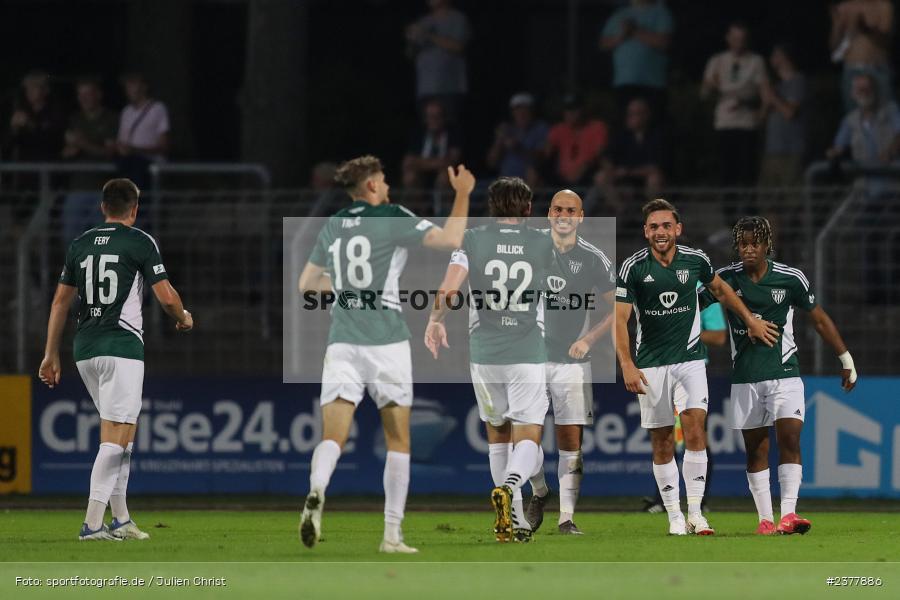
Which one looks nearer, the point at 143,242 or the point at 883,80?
the point at 143,242

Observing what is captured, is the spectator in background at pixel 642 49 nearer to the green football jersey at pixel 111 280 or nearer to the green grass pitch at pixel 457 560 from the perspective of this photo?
the green grass pitch at pixel 457 560

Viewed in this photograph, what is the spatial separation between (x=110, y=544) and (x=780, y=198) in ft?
28.4

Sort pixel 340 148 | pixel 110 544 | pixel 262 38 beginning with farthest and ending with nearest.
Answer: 1. pixel 340 148
2. pixel 262 38
3. pixel 110 544

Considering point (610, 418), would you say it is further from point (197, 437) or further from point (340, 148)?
point (340, 148)

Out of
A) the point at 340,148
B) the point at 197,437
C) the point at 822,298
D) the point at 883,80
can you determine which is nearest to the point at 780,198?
the point at 822,298

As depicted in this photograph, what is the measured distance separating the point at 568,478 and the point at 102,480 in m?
3.21

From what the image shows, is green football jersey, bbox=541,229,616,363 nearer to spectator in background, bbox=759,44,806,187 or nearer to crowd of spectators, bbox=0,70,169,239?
spectator in background, bbox=759,44,806,187

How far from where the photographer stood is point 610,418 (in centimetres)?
1709

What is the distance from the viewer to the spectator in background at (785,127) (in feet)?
63.5

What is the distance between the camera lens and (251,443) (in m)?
17.4

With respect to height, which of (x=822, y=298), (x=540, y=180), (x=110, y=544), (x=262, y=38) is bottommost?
(x=110, y=544)

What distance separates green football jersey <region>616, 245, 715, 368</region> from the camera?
39.3 ft

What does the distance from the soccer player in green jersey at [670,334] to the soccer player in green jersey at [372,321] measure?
1929 mm

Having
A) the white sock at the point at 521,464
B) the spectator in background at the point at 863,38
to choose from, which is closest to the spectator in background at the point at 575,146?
the spectator in background at the point at 863,38
